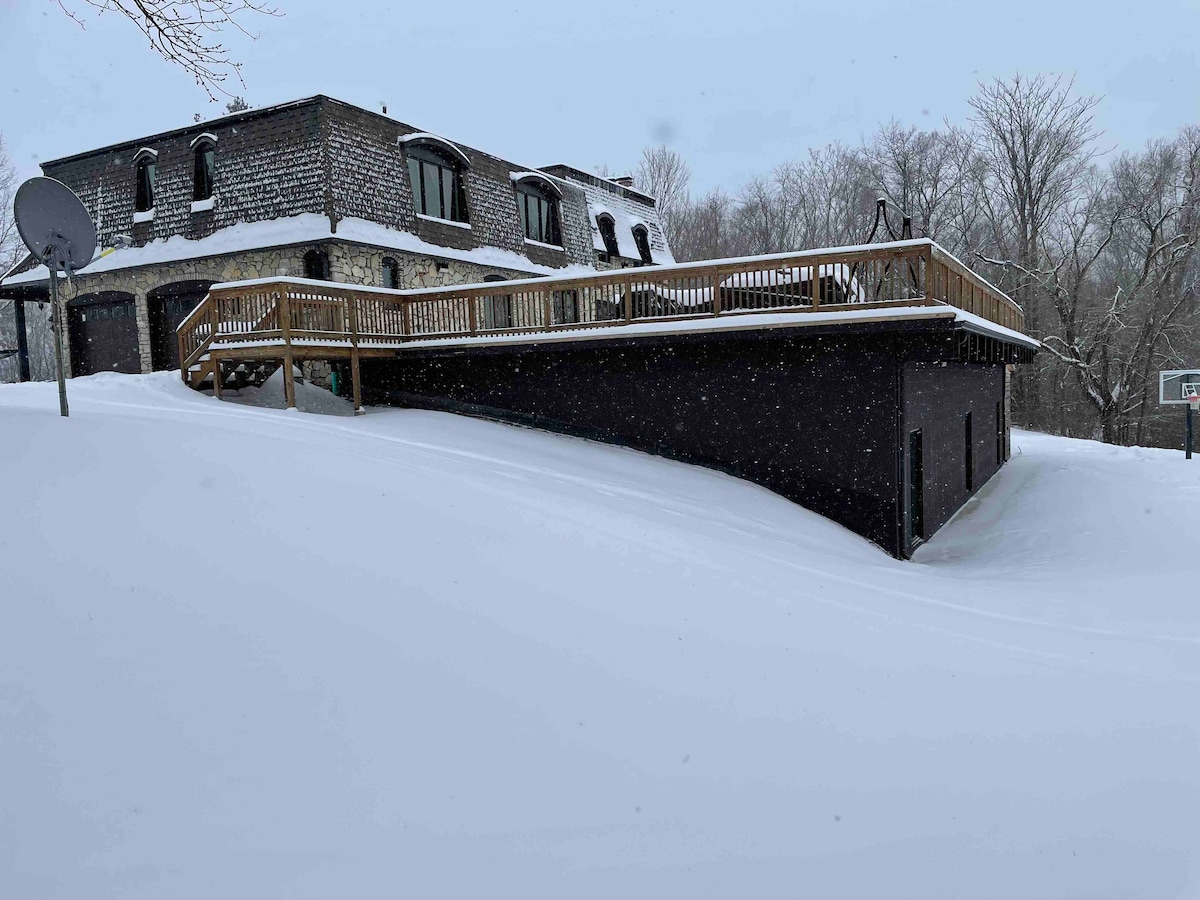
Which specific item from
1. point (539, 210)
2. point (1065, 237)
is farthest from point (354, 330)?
point (1065, 237)

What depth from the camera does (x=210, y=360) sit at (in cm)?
1405

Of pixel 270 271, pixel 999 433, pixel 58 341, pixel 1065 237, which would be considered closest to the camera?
pixel 58 341

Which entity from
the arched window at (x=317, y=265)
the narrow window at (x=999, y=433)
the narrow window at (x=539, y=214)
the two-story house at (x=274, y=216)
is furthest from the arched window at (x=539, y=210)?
the narrow window at (x=999, y=433)

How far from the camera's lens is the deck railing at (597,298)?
36.6ft

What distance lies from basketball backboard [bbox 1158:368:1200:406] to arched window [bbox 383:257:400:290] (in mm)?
16743

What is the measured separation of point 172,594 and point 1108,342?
120ft

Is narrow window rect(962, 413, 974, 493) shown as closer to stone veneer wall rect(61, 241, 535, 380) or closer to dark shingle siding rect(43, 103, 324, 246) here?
stone veneer wall rect(61, 241, 535, 380)

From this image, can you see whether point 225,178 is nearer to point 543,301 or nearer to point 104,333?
point 104,333

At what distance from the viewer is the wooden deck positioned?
11203 mm

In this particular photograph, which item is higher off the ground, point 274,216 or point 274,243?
point 274,216

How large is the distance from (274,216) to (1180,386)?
19647mm

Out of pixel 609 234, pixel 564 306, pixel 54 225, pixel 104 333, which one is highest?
pixel 609 234

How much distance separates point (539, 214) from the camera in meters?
23.1

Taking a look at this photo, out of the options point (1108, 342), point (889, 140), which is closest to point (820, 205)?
point (889, 140)
